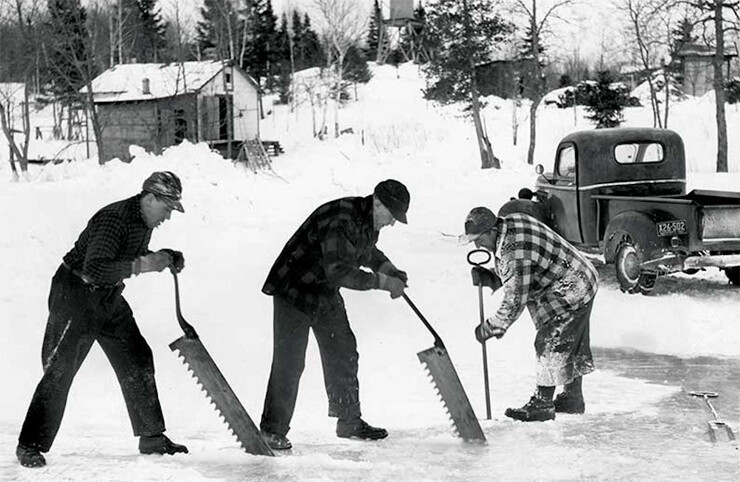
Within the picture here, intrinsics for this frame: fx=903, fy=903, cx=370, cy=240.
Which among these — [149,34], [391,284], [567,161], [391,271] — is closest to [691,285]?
[567,161]

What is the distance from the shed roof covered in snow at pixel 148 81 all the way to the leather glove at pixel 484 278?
1702 inches

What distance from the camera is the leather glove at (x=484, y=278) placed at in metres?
6.39

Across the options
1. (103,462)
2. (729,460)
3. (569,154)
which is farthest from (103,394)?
(569,154)

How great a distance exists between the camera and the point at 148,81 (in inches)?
1893

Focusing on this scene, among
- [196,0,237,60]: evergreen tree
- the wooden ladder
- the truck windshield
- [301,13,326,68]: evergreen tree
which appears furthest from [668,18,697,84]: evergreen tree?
[301,13,326,68]: evergreen tree

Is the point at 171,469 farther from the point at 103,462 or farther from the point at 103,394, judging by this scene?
the point at 103,394

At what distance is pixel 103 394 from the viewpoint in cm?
737

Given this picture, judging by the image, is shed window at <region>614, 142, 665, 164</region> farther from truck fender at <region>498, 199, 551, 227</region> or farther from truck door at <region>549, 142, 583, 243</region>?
truck fender at <region>498, 199, 551, 227</region>

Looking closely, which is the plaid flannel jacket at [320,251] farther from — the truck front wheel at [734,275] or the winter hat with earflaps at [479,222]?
the truck front wheel at [734,275]

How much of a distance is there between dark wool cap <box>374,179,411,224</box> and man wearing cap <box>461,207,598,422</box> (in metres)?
0.61

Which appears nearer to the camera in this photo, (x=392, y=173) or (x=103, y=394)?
(x=103, y=394)

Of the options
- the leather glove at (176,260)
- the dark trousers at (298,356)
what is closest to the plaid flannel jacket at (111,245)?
the leather glove at (176,260)

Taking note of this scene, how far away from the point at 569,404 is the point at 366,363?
246 cm

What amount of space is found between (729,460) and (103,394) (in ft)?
15.6
